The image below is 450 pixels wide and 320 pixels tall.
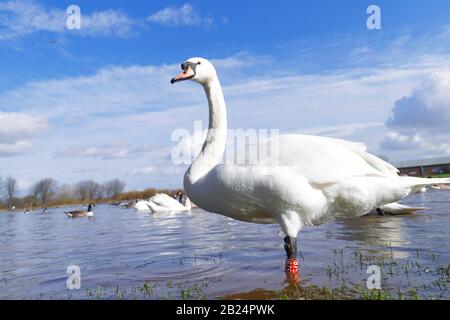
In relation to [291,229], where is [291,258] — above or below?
below

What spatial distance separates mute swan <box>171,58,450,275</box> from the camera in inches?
225

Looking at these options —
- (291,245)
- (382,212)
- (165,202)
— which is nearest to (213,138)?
(291,245)

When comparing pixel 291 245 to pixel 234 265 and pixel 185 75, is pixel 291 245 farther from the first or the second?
pixel 185 75

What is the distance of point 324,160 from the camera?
5848 mm

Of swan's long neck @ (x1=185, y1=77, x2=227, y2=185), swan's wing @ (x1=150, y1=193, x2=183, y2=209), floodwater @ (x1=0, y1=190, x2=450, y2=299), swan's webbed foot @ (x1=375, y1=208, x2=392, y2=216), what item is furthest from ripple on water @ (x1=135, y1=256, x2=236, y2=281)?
swan's wing @ (x1=150, y1=193, x2=183, y2=209)

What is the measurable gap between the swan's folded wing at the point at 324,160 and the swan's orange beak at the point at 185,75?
76.6 inches

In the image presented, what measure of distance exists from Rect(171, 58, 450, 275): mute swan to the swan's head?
1605 millimetres

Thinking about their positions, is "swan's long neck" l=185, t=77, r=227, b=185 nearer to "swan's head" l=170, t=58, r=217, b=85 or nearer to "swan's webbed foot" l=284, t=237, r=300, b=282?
"swan's head" l=170, t=58, r=217, b=85

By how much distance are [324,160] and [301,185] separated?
511mm

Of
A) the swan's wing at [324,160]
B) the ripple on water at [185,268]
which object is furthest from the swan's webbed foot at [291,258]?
the ripple on water at [185,268]

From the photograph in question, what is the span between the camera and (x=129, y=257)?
944cm
